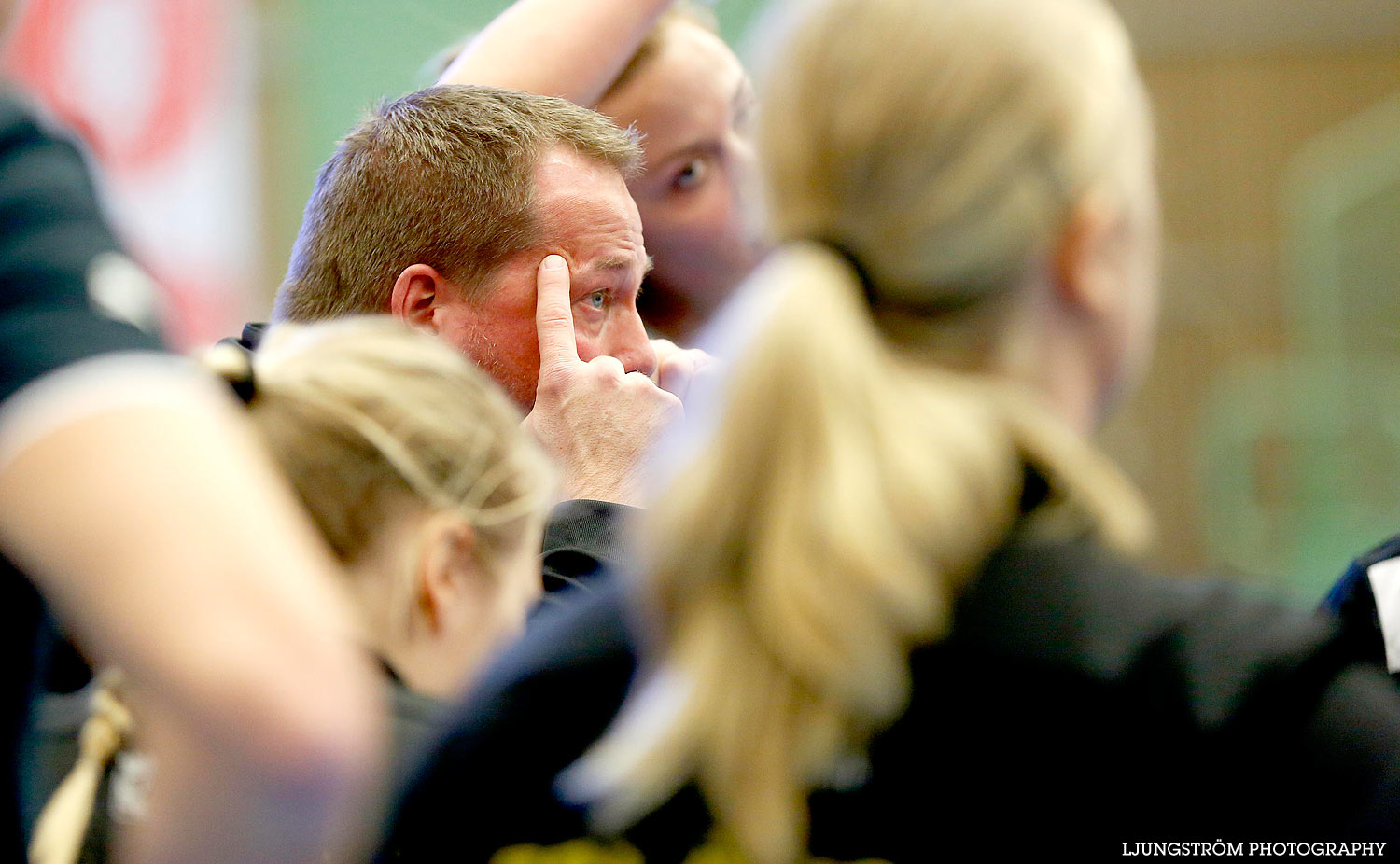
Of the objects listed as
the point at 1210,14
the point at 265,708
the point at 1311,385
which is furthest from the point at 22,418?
the point at 1210,14

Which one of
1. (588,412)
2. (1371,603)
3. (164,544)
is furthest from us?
(588,412)

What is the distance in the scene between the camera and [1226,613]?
79cm

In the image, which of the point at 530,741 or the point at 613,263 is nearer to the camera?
the point at 530,741

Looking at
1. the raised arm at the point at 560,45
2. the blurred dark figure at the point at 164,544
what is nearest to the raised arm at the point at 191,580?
the blurred dark figure at the point at 164,544

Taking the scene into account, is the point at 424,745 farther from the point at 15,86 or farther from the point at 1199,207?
the point at 1199,207

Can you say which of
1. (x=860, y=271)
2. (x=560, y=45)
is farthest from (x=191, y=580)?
(x=560, y=45)

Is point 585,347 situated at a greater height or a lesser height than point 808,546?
greater

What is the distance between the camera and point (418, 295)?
1729 millimetres

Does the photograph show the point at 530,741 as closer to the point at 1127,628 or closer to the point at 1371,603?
the point at 1127,628

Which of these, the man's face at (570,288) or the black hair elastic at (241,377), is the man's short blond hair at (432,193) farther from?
the black hair elastic at (241,377)

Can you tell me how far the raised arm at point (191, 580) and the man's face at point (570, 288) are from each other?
106 centimetres

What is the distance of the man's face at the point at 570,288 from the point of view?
1710 millimetres

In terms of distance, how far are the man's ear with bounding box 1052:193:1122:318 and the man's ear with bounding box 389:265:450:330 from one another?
993 millimetres

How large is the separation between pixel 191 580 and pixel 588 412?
1030mm
